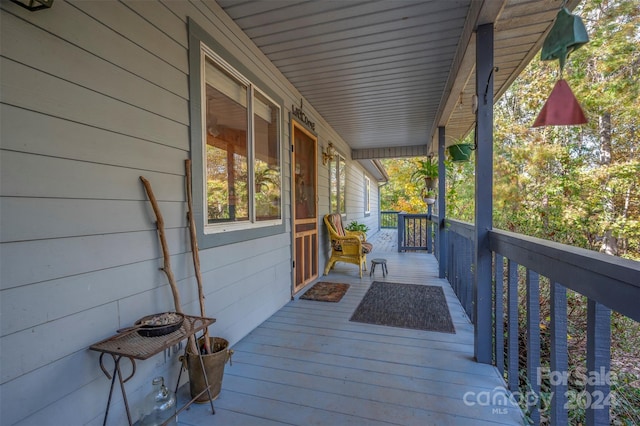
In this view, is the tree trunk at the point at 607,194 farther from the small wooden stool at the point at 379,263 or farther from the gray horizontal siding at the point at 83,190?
the gray horizontal siding at the point at 83,190

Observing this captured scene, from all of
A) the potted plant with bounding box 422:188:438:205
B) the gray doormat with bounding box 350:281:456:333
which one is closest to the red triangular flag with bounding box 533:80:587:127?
the gray doormat with bounding box 350:281:456:333

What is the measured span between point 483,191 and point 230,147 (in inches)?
76.5

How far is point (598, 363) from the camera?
3.05 ft

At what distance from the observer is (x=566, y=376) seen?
3.97 feet

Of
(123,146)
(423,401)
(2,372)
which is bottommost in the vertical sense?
(423,401)

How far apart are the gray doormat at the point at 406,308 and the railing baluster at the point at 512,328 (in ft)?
2.82

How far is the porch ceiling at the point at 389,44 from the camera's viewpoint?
2088 mm

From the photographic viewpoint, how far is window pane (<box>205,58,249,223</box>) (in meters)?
2.09

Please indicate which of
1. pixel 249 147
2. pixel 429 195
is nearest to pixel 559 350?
pixel 249 147

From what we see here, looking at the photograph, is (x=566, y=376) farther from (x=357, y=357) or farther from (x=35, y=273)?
(x=35, y=273)

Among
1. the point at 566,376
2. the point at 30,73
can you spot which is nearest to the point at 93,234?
the point at 30,73

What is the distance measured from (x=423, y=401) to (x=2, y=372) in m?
1.90

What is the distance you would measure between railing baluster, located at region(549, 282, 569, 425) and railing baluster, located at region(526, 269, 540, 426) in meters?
0.25

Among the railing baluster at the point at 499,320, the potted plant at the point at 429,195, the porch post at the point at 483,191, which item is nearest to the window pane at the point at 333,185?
the potted plant at the point at 429,195
